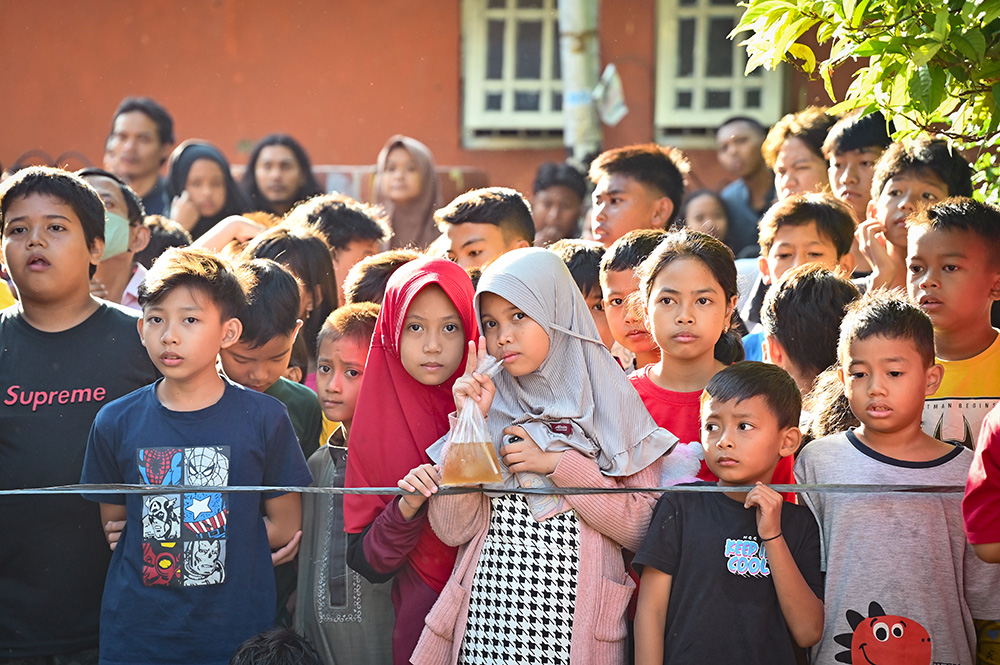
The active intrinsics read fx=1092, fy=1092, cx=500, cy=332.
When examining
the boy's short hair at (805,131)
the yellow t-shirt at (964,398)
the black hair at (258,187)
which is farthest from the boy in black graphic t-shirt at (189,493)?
the black hair at (258,187)

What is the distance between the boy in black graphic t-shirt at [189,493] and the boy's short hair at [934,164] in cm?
275

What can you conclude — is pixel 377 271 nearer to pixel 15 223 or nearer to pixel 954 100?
pixel 15 223

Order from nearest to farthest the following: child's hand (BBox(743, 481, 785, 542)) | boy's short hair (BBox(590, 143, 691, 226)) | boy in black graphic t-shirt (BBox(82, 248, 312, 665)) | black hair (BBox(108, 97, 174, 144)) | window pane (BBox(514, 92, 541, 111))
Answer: child's hand (BBox(743, 481, 785, 542)), boy in black graphic t-shirt (BBox(82, 248, 312, 665)), boy's short hair (BBox(590, 143, 691, 226)), black hair (BBox(108, 97, 174, 144)), window pane (BBox(514, 92, 541, 111))

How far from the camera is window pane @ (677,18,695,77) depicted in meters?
10.5

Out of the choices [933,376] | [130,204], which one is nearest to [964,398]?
[933,376]

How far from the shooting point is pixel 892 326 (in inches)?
115

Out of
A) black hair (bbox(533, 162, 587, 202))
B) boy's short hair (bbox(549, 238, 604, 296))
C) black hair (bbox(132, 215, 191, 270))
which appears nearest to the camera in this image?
boy's short hair (bbox(549, 238, 604, 296))

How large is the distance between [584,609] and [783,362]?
122 centimetres

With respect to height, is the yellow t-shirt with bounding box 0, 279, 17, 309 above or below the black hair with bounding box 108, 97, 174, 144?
below

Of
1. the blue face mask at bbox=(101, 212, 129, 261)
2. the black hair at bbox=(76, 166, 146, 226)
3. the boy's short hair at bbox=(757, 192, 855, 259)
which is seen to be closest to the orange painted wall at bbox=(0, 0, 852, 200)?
the black hair at bbox=(76, 166, 146, 226)

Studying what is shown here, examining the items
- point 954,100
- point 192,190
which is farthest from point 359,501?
point 192,190

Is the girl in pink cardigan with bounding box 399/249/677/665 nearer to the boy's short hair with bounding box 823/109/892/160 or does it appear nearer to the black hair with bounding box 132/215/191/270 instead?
the boy's short hair with bounding box 823/109/892/160

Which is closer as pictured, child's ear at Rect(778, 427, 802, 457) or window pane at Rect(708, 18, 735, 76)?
child's ear at Rect(778, 427, 802, 457)

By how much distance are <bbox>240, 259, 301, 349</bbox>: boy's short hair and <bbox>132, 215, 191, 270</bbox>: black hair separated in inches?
68.8
